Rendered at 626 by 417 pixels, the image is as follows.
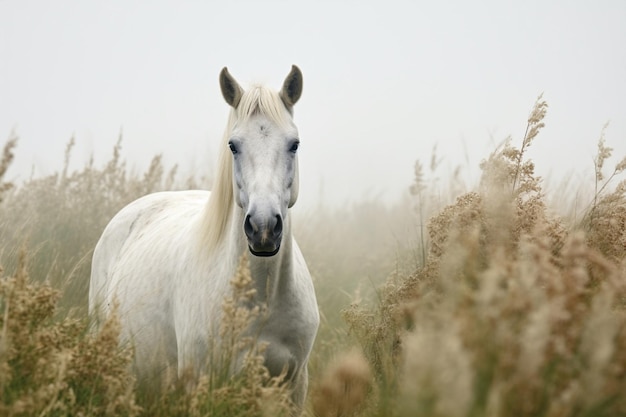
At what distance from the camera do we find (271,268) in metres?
3.22

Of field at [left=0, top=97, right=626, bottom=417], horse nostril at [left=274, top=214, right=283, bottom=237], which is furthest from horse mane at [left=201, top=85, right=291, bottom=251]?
field at [left=0, top=97, right=626, bottom=417]

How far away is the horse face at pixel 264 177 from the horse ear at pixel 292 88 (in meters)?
0.26

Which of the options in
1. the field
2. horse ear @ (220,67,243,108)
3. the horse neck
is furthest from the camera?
horse ear @ (220,67,243,108)

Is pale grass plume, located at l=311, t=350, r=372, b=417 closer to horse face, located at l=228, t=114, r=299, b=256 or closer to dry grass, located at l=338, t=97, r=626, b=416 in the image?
dry grass, located at l=338, t=97, r=626, b=416

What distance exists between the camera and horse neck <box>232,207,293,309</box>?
3213mm

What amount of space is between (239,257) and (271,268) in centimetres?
19

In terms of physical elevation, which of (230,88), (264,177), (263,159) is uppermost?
Answer: (230,88)

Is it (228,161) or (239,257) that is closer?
(239,257)

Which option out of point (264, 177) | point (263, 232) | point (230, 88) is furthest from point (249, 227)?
point (230, 88)

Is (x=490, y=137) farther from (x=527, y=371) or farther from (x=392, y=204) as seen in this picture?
(x=392, y=204)

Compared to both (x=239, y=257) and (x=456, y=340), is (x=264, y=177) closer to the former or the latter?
(x=239, y=257)

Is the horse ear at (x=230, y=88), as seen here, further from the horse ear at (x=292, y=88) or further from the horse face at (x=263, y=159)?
the horse ear at (x=292, y=88)

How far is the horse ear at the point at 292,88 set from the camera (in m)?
3.45

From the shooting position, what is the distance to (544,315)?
4.91ft
